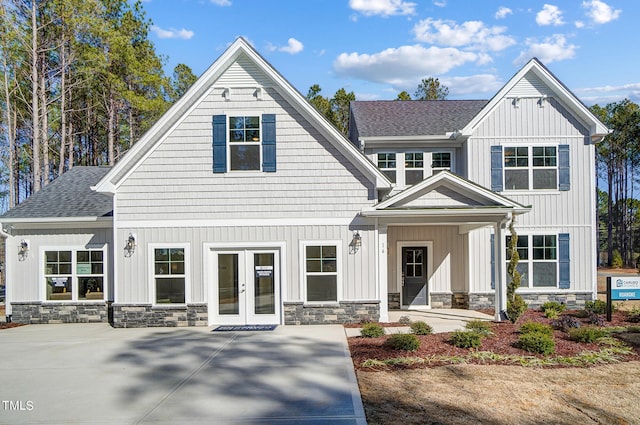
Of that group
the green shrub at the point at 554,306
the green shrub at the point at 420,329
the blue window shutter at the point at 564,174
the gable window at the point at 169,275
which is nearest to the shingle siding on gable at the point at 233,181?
the gable window at the point at 169,275

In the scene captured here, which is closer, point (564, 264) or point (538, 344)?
point (538, 344)

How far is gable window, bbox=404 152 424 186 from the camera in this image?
1527 cm

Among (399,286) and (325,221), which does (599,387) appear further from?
(399,286)

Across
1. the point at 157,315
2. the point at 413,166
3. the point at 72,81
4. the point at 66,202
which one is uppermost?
the point at 72,81

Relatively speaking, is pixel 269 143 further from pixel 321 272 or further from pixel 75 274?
pixel 75 274

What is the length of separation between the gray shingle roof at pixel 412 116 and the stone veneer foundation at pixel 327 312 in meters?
5.82

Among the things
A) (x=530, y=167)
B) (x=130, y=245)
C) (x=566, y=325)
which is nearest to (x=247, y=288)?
(x=130, y=245)

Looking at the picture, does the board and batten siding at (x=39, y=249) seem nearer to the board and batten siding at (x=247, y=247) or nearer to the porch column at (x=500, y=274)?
the board and batten siding at (x=247, y=247)

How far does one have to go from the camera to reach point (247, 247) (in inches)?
475

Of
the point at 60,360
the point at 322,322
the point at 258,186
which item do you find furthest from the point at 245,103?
the point at 60,360

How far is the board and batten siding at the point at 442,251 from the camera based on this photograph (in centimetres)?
1468

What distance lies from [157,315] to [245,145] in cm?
487

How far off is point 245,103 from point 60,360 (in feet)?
23.2

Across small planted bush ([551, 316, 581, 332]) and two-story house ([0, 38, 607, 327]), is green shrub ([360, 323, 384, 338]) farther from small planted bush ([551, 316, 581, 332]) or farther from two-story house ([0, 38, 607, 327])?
small planted bush ([551, 316, 581, 332])
